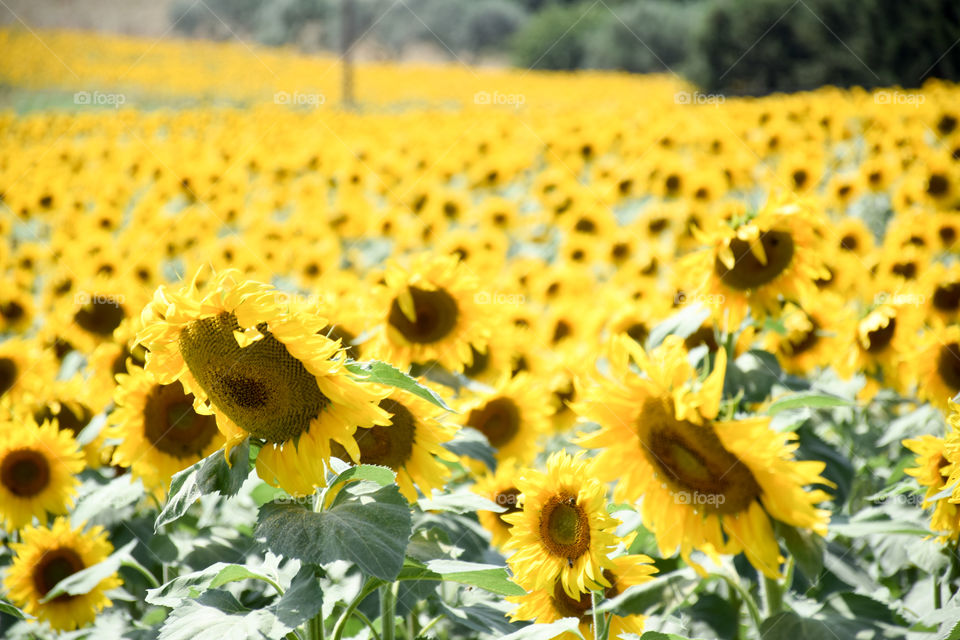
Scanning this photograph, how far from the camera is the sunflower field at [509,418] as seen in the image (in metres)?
1.70

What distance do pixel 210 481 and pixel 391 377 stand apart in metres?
0.42

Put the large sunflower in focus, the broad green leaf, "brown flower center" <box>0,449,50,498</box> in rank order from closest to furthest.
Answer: the broad green leaf < the large sunflower in focus < "brown flower center" <box>0,449,50,498</box>

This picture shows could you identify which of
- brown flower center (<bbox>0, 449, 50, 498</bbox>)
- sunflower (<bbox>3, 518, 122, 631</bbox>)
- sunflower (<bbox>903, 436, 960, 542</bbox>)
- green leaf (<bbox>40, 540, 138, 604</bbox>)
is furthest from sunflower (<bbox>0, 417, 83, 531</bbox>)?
sunflower (<bbox>903, 436, 960, 542</bbox>)

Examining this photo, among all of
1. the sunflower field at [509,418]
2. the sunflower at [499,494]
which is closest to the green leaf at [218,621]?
the sunflower field at [509,418]

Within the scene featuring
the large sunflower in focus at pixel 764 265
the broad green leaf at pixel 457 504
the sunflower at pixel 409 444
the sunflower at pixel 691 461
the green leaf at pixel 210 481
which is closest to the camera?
the sunflower at pixel 691 461

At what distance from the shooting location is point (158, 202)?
7.59 meters

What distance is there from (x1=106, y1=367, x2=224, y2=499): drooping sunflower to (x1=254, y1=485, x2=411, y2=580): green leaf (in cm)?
87

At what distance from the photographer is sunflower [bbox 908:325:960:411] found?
114 inches

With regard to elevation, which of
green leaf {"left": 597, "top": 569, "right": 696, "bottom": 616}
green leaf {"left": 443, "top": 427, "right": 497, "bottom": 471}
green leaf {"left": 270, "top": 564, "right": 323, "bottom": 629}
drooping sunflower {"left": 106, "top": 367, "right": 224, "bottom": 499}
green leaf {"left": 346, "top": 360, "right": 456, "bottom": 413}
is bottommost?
green leaf {"left": 597, "top": 569, "right": 696, "bottom": 616}

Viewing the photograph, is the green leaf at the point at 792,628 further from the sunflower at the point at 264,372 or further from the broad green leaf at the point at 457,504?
the sunflower at the point at 264,372

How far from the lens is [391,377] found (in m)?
1.74

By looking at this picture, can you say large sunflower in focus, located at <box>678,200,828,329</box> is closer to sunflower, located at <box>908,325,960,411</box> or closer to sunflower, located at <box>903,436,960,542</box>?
sunflower, located at <box>908,325,960,411</box>

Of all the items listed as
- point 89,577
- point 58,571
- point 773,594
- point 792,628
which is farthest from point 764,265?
point 58,571

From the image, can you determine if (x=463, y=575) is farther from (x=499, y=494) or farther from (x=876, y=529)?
(x=876, y=529)
